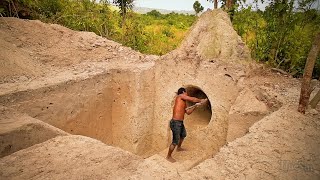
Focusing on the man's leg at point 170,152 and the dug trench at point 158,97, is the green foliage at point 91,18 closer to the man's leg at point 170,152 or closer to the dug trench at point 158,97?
the dug trench at point 158,97

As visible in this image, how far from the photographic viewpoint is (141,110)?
7.83 metres

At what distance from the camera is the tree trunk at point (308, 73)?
4784 millimetres

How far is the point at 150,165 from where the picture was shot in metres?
3.84

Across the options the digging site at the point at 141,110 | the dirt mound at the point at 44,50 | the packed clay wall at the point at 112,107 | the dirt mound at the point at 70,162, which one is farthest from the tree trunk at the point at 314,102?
the dirt mound at the point at 44,50

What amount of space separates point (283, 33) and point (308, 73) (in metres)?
4.38

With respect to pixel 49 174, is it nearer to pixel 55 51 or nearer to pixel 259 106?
pixel 259 106

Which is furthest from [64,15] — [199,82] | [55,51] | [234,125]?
[234,125]

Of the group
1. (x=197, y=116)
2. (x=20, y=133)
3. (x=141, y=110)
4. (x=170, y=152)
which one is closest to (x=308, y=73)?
(x=170, y=152)

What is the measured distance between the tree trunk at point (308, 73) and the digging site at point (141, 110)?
20 cm

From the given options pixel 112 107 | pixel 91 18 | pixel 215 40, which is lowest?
pixel 112 107

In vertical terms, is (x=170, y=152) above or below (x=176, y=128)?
below

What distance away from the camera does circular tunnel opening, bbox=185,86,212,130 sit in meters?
7.64

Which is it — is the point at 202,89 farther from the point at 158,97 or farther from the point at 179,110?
the point at 158,97

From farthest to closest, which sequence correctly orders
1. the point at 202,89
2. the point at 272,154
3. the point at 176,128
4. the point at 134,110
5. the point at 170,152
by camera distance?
the point at 134,110 < the point at 202,89 < the point at 170,152 < the point at 176,128 < the point at 272,154
